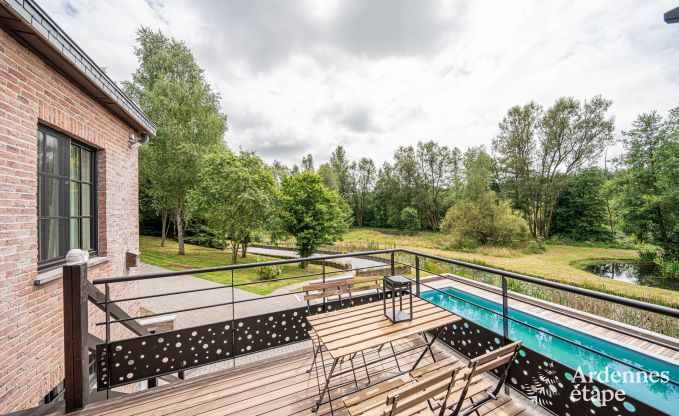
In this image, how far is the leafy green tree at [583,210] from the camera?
23.9 metres

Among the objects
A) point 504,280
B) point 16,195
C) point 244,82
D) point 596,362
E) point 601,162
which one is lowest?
point 596,362

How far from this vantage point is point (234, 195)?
1418 centimetres

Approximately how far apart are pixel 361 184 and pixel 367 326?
38314 mm

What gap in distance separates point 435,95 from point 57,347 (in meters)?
11.5

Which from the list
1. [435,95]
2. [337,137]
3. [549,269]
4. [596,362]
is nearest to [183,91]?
[435,95]

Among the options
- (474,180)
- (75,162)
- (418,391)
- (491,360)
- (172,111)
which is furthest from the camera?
(474,180)

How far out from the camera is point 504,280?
2.58 metres

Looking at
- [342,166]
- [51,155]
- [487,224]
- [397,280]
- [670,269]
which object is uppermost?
[342,166]

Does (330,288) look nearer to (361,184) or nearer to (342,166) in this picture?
(342,166)

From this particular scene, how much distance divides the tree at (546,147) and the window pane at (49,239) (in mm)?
28890

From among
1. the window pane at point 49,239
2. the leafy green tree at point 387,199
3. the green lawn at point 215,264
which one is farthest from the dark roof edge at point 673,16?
the leafy green tree at point 387,199

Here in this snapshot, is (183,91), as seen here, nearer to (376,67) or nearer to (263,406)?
(376,67)

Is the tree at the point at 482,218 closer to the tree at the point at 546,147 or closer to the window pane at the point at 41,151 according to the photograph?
the tree at the point at 546,147

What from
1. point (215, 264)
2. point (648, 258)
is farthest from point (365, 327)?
point (648, 258)
